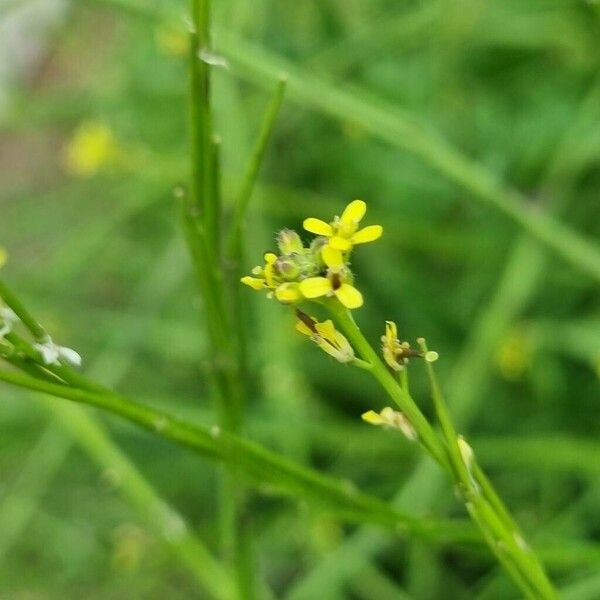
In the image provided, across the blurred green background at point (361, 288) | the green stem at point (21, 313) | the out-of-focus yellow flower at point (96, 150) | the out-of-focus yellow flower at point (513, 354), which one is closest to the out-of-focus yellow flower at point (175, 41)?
the blurred green background at point (361, 288)

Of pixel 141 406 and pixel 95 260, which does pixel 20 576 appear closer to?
pixel 95 260

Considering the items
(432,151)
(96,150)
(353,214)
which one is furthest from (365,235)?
(96,150)

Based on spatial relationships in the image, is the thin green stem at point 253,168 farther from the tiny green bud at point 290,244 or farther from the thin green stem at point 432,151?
the thin green stem at point 432,151

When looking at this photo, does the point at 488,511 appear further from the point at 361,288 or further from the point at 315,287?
the point at 361,288

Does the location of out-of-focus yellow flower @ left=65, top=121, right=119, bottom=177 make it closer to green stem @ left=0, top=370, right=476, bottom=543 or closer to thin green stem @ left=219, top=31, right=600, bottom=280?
thin green stem @ left=219, top=31, right=600, bottom=280

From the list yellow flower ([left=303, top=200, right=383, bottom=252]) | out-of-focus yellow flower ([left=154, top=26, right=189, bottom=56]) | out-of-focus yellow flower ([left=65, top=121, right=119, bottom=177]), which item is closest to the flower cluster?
yellow flower ([left=303, top=200, right=383, bottom=252])

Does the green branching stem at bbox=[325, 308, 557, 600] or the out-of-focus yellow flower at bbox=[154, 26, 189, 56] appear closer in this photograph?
the green branching stem at bbox=[325, 308, 557, 600]

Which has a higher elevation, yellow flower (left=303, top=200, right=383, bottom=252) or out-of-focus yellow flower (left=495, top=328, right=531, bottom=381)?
out-of-focus yellow flower (left=495, top=328, right=531, bottom=381)

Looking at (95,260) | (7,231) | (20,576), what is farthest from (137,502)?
(7,231)
